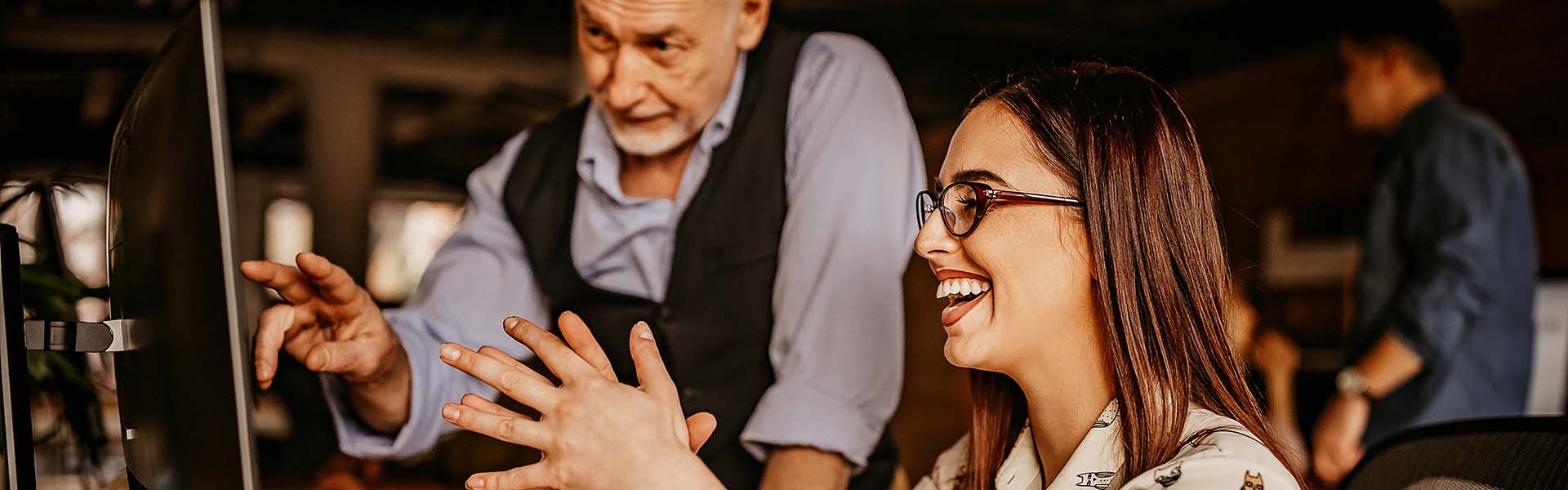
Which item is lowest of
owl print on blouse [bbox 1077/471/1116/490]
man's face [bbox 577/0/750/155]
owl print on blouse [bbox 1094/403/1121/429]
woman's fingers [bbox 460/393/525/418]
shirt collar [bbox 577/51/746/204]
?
owl print on blouse [bbox 1077/471/1116/490]

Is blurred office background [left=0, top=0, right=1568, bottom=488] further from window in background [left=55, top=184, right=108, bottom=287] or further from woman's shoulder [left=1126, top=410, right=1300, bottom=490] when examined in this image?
woman's shoulder [left=1126, top=410, right=1300, bottom=490]

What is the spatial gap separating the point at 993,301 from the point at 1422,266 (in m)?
1.33

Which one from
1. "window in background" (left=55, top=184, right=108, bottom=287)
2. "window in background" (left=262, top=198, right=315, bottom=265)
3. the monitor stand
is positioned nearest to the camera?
the monitor stand

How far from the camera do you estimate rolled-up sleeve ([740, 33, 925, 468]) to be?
1053 mm

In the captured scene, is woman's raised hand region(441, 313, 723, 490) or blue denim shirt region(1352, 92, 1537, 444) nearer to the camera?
woman's raised hand region(441, 313, 723, 490)

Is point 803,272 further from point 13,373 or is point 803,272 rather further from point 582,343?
point 13,373

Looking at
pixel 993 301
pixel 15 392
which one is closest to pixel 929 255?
pixel 993 301

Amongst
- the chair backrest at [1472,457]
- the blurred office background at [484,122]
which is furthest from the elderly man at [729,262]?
the chair backrest at [1472,457]

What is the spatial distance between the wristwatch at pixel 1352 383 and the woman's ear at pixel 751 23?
1.36m

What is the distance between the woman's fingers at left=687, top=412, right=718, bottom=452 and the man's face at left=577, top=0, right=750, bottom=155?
13.7 inches

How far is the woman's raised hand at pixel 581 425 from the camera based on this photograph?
739mm

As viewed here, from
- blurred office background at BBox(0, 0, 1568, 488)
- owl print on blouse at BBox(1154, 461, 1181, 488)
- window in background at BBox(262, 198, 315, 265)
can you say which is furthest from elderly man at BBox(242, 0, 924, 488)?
window in background at BBox(262, 198, 315, 265)

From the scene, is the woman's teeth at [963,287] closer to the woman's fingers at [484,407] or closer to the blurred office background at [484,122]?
the blurred office background at [484,122]

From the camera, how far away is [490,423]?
750 millimetres
